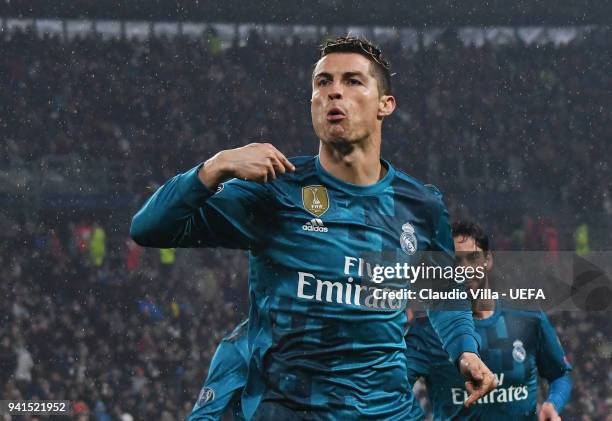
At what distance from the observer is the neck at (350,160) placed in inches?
126

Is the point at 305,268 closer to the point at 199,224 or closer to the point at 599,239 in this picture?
the point at 199,224

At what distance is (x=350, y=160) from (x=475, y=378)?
822 millimetres

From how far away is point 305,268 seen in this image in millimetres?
3027

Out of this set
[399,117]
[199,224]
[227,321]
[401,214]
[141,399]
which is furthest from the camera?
[399,117]

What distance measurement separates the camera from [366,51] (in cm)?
325

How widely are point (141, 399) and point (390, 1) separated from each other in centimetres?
1018

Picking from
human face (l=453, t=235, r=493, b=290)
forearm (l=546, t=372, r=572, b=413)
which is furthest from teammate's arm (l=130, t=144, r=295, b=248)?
forearm (l=546, t=372, r=572, b=413)

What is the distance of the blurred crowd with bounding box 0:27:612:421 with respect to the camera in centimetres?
1562

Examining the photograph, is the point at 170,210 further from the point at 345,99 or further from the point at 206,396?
the point at 206,396

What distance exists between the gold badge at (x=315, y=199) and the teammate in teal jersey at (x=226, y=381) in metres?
0.47

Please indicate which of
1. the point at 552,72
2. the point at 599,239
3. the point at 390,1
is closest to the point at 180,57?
the point at 390,1

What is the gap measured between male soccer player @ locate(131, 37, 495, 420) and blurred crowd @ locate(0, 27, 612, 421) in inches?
462

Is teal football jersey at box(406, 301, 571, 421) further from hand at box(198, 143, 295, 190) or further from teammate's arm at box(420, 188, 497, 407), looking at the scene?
hand at box(198, 143, 295, 190)

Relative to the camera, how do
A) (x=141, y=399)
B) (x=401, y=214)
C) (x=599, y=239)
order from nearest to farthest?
(x=401, y=214), (x=141, y=399), (x=599, y=239)
